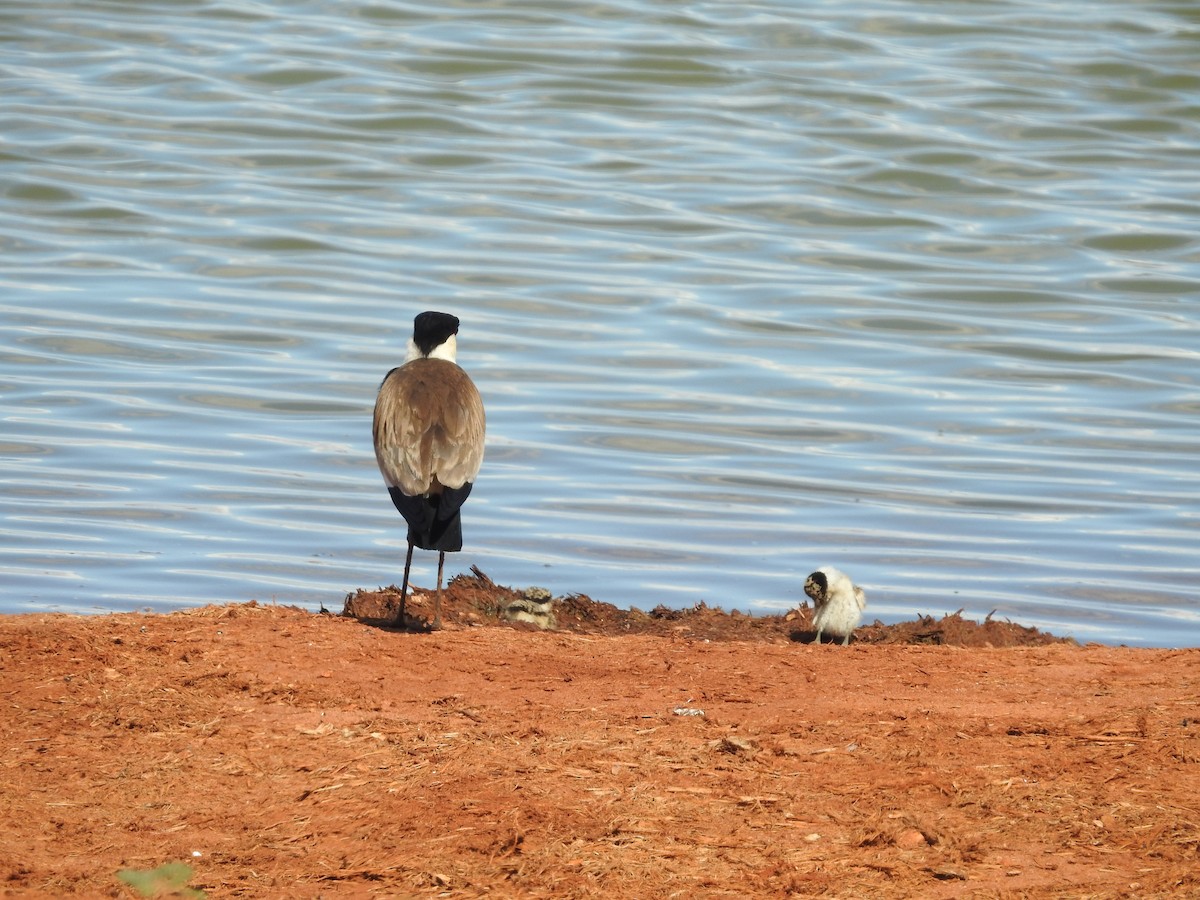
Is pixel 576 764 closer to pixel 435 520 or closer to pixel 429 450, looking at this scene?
pixel 435 520

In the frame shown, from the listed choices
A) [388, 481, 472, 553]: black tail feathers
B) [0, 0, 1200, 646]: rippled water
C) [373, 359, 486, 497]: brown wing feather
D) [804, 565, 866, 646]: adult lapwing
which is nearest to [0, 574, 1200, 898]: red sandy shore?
[388, 481, 472, 553]: black tail feathers

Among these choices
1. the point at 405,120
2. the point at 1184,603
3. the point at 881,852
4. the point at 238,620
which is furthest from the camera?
the point at 405,120

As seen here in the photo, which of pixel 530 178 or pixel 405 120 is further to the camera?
pixel 405 120

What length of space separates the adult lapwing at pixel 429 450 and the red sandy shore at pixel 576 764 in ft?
2.47

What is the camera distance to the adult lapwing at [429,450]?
8594 mm

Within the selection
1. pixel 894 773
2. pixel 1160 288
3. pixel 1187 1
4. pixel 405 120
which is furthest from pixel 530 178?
pixel 894 773

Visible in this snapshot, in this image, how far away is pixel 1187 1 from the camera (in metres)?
37.0

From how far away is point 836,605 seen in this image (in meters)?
8.98

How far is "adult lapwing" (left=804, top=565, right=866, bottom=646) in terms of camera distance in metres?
8.93

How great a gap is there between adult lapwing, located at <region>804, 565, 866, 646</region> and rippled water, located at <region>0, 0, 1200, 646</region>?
2.63m

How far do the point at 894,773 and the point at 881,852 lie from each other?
67cm

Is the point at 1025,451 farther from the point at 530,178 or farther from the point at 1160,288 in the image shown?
the point at 530,178

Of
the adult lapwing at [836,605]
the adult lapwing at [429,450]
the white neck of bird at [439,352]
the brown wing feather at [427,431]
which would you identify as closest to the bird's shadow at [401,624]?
the adult lapwing at [429,450]

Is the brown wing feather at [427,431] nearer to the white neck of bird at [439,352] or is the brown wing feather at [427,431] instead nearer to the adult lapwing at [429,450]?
the adult lapwing at [429,450]
